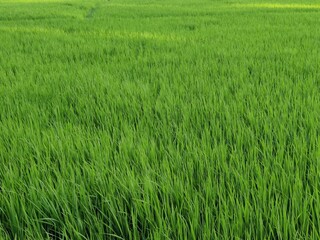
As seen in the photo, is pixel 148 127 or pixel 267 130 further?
pixel 148 127

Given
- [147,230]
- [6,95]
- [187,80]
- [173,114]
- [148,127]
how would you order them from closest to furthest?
1. [147,230]
2. [148,127]
3. [173,114]
4. [6,95]
5. [187,80]

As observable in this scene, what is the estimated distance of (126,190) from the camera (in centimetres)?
85

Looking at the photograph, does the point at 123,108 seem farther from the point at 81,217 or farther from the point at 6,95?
the point at 81,217

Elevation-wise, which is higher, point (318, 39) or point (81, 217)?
point (318, 39)

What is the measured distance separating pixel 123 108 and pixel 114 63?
1.24 meters

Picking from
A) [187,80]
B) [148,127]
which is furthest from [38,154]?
[187,80]

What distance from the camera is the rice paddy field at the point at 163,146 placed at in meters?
0.75

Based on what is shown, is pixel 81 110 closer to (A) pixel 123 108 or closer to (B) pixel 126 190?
(A) pixel 123 108

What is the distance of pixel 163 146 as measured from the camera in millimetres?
1124

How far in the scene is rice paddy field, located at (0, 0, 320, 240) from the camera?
2.47 ft

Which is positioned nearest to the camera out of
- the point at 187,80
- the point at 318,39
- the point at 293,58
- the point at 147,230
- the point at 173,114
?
the point at 147,230

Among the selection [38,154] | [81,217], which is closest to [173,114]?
[38,154]

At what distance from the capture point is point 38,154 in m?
1.06

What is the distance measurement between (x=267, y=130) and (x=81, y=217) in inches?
29.5
